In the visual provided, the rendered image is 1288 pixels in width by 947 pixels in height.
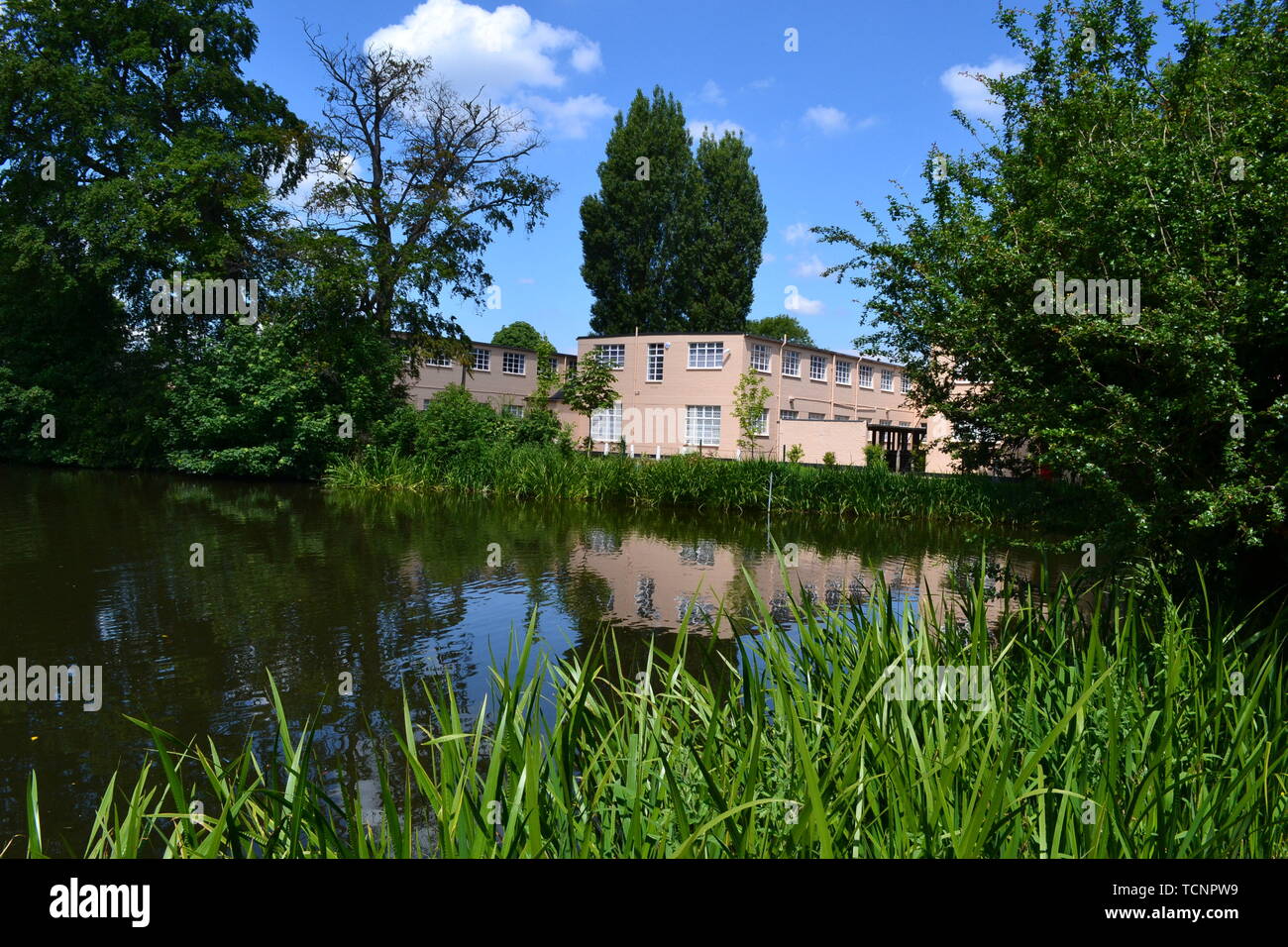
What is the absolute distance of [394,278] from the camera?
30.6m

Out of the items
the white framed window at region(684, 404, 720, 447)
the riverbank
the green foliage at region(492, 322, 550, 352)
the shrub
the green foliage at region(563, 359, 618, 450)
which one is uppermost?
the green foliage at region(492, 322, 550, 352)

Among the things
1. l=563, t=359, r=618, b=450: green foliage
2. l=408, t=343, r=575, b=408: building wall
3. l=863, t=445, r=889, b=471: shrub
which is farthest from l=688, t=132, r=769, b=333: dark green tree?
l=863, t=445, r=889, b=471: shrub

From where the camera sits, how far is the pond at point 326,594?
6.38 m

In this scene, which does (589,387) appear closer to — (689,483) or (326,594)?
(689,483)

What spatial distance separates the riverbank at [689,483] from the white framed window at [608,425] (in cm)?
1468

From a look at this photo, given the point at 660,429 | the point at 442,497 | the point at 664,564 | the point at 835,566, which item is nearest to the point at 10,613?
the point at 664,564

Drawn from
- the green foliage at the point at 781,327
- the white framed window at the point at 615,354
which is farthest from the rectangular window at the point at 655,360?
the green foliage at the point at 781,327

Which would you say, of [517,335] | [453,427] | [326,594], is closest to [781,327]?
[517,335]

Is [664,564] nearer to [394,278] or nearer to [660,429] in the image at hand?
[394,278]

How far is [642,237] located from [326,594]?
1688 inches

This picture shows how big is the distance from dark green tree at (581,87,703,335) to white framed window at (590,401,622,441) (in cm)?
934

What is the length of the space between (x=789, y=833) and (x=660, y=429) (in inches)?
1535

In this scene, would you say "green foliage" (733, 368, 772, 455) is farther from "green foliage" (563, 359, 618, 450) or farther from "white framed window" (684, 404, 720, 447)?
"green foliage" (563, 359, 618, 450)

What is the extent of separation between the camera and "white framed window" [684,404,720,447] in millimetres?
40188
